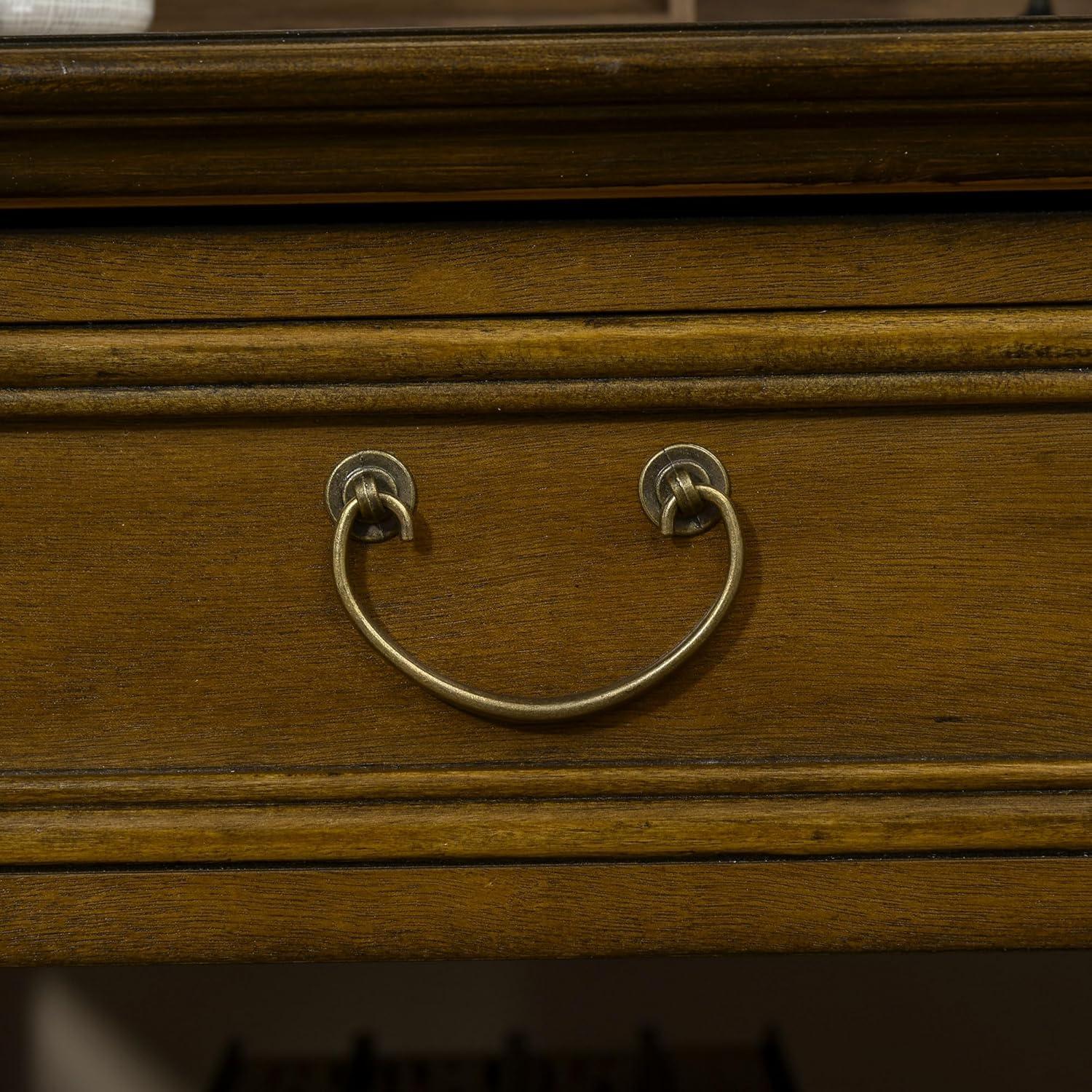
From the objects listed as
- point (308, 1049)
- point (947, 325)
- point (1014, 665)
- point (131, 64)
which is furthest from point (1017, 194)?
point (308, 1049)

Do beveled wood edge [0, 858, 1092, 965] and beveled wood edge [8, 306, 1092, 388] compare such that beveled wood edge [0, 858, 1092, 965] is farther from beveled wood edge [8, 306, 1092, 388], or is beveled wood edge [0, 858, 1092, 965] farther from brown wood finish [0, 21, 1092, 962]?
beveled wood edge [8, 306, 1092, 388]

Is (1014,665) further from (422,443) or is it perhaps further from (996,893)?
(422,443)

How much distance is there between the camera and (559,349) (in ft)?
1.05

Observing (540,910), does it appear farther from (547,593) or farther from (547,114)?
(547,114)

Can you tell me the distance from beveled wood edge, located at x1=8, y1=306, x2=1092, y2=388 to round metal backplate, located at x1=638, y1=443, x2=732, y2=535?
25mm

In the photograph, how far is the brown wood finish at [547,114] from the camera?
28cm

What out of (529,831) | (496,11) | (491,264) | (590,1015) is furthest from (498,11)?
(590,1015)

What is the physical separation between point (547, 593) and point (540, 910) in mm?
103

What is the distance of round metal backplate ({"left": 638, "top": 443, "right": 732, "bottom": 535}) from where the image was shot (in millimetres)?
326

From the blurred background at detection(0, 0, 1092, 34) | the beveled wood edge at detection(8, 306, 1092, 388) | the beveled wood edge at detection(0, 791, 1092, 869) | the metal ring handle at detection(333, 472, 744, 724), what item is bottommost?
the beveled wood edge at detection(0, 791, 1092, 869)

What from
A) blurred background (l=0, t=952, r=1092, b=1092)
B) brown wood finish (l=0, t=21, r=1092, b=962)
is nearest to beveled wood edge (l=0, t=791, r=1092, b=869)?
brown wood finish (l=0, t=21, r=1092, b=962)

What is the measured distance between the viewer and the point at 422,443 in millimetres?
328

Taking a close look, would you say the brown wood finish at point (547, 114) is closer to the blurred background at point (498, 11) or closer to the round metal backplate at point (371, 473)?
the round metal backplate at point (371, 473)

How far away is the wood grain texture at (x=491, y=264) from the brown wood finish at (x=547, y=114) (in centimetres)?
A: 1
